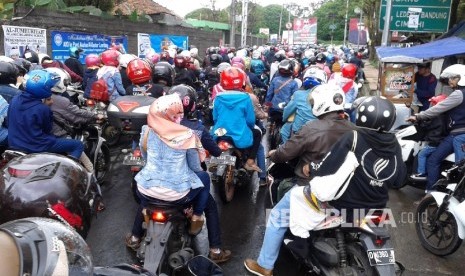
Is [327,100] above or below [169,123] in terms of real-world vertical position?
above

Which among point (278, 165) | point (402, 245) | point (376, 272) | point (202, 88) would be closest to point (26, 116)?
point (278, 165)

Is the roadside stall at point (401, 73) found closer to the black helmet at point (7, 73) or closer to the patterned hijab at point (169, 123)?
the patterned hijab at point (169, 123)

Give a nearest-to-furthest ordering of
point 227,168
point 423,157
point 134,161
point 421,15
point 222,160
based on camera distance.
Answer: point 134,161 < point 222,160 < point 227,168 < point 423,157 < point 421,15

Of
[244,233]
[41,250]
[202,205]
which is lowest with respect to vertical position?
[244,233]

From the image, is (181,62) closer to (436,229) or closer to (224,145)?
(224,145)

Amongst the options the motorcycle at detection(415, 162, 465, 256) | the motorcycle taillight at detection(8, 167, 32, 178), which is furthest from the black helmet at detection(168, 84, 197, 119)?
the motorcycle at detection(415, 162, 465, 256)

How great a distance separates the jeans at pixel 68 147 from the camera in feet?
16.8

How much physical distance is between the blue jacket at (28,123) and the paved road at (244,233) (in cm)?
127

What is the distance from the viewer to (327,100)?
165 inches

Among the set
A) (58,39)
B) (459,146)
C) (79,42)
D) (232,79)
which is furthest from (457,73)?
(79,42)

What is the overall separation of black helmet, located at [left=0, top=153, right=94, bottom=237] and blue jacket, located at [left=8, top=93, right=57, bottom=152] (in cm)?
173

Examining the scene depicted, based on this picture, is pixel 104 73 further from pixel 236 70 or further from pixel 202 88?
pixel 202 88

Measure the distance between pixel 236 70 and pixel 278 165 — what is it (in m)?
1.76

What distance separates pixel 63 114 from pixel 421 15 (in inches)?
368
